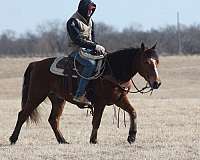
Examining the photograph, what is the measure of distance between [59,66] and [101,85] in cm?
108

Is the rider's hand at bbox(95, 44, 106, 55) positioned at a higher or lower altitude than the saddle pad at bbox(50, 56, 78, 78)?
higher

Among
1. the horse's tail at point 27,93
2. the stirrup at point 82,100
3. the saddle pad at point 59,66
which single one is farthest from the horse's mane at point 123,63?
the horse's tail at point 27,93

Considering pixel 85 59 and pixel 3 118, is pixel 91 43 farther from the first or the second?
pixel 3 118

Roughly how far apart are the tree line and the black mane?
68372 mm

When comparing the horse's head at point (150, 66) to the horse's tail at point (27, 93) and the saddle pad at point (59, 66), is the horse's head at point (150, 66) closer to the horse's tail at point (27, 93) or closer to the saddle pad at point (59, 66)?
the saddle pad at point (59, 66)

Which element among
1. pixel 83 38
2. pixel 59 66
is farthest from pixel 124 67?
pixel 59 66

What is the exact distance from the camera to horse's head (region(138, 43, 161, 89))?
1086 centimetres

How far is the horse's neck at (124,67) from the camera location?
11438 millimetres

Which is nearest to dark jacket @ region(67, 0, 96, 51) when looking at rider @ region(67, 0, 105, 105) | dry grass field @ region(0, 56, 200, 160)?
rider @ region(67, 0, 105, 105)

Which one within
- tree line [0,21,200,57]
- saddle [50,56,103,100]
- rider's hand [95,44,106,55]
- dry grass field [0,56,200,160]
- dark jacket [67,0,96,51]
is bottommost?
tree line [0,21,200,57]

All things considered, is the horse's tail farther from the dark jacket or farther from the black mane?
the black mane

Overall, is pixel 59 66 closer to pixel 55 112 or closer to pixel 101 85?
pixel 101 85

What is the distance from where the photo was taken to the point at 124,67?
11.5 meters

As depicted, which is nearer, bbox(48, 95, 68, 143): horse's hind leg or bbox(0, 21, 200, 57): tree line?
bbox(48, 95, 68, 143): horse's hind leg
